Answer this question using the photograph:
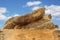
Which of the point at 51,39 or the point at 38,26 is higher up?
the point at 38,26

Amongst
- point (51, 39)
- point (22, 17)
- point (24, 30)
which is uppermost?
point (22, 17)

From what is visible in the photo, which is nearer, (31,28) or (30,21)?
(31,28)

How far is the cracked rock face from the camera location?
36.9ft

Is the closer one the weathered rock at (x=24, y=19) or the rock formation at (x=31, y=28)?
the rock formation at (x=31, y=28)

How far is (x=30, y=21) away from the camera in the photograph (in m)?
11.5

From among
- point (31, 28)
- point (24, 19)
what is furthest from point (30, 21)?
point (31, 28)

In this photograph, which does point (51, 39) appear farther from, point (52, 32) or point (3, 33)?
point (3, 33)

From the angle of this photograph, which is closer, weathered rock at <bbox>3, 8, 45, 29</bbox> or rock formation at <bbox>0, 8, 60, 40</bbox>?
rock formation at <bbox>0, 8, 60, 40</bbox>

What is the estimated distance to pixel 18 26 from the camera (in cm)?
1141

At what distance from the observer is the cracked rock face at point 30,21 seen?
442 inches

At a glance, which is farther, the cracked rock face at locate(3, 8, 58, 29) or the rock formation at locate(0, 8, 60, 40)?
the cracked rock face at locate(3, 8, 58, 29)

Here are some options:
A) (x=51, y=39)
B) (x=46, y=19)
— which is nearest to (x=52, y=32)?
(x=51, y=39)

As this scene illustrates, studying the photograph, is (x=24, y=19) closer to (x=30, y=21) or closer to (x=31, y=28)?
(x=30, y=21)

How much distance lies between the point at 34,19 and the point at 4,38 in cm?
225
